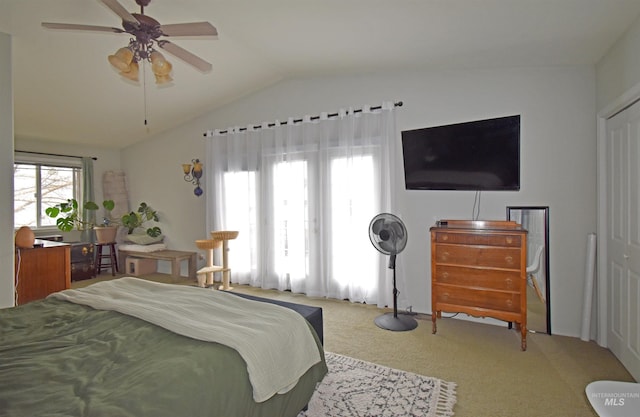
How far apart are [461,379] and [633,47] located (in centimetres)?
250

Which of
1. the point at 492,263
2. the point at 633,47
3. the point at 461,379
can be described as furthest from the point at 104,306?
the point at 633,47

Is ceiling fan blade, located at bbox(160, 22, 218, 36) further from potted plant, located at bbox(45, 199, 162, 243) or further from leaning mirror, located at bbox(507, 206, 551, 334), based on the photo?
potted plant, located at bbox(45, 199, 162, 243)

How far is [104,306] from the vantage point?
1.89 metres

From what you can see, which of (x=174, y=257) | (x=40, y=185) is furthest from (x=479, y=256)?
(x=40, y=185)

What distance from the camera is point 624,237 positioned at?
2.33m

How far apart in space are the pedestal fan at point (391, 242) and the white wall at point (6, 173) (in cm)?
326

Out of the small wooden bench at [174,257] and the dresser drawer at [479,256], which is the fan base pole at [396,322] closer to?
the dresser drawer at [479,256]

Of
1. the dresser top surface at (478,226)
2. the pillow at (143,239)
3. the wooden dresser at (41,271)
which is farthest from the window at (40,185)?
the dresser top surface at (478,226)

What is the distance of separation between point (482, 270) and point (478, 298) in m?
0.24

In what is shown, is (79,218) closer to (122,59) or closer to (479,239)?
(122,59)

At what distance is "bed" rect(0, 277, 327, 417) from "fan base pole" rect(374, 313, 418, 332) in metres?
1.44

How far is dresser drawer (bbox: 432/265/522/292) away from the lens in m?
2.59

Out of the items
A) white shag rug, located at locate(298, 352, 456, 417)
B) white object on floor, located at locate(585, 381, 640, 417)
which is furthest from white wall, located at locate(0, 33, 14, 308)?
white object on floor, located at locate(585, 381, 640, 417)

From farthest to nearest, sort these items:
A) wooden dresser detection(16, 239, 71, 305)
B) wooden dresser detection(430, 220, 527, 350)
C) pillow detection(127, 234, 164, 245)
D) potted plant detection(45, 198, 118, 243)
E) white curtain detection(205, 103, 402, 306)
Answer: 1. pillow detection(127, 234, 164, 245)
2. potted plant detection(45, 198, 118, 243)
3. white curtain detection(205, 103, 402, 306)
4. wooden dresser detection(16, 239, 71, 305)
5. wooden dresser detection(430, 220, 527, 350)
